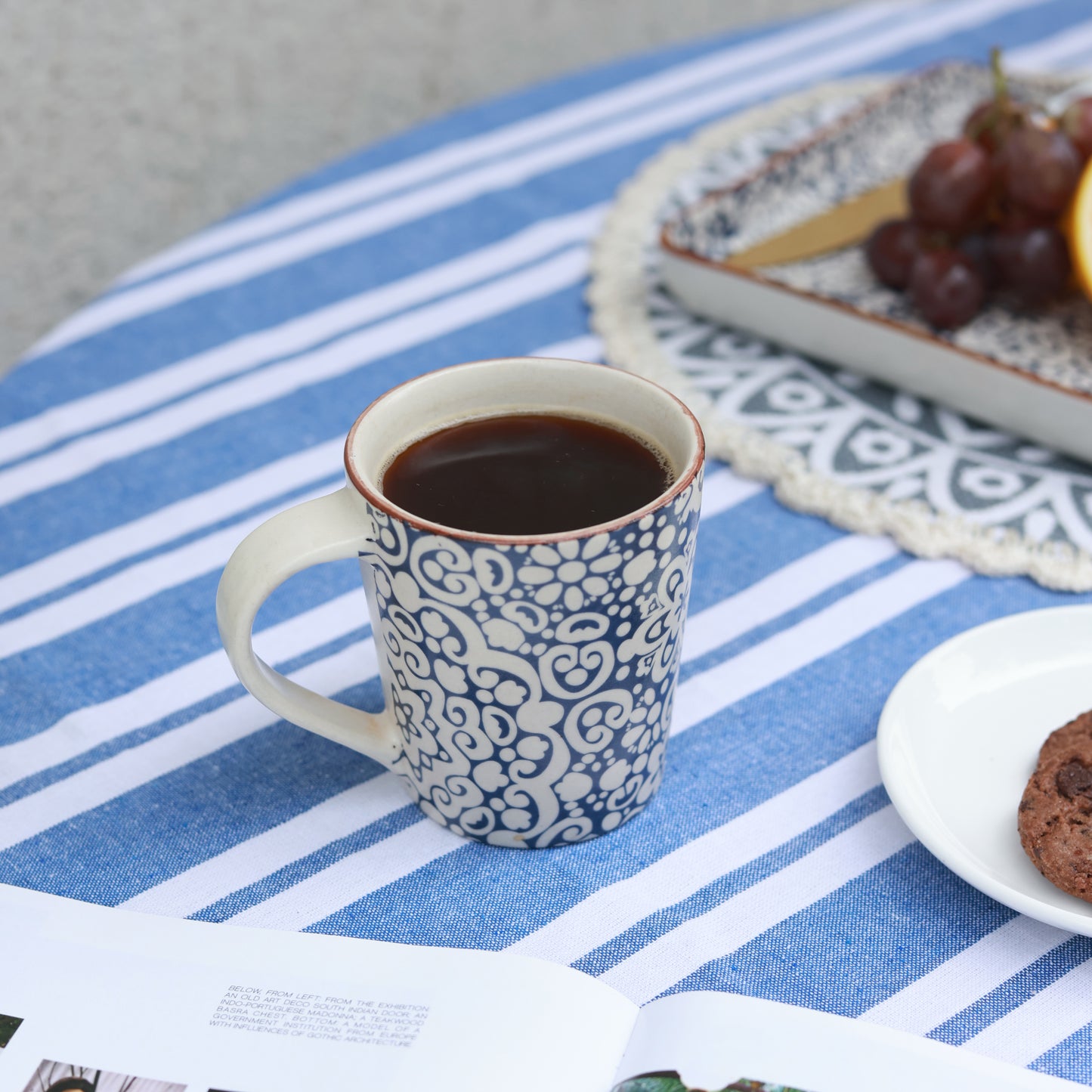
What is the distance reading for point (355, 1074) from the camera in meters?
0.46

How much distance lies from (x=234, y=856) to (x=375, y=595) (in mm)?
154

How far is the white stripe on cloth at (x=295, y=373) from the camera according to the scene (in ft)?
2.77

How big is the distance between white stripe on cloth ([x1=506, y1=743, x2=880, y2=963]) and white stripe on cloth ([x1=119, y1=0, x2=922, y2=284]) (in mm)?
735

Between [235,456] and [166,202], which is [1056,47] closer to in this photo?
[235,456]

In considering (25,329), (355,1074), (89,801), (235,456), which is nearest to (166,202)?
(25,329)

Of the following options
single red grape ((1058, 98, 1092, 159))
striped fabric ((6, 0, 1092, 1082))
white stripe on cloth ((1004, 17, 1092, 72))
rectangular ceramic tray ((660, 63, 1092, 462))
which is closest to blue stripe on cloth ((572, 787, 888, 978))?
striped fabric ((6, 0, 1092, 1082))

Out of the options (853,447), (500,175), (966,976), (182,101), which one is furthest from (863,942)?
(182,101)

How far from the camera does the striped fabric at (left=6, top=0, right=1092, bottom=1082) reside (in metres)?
0.53


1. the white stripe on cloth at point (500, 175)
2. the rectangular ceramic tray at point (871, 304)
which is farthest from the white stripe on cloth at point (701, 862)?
the white stripe on cloth at point (500, 175)

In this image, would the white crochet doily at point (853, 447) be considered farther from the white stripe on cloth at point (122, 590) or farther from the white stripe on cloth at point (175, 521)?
the white stripe on cloth at point (122, 590)

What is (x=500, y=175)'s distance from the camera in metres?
1.18

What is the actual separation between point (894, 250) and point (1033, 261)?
10 centimetres

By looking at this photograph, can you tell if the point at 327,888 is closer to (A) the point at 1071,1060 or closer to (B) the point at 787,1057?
(B) the point at 787,1057

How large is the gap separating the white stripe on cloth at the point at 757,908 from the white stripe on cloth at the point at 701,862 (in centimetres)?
1
